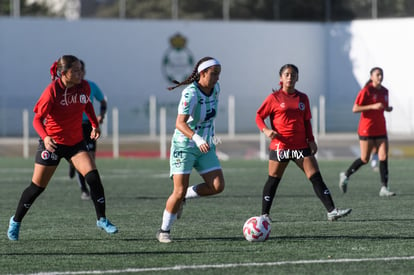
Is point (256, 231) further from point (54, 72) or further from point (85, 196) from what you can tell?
point (85, 196)

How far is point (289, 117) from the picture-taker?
11.7 meters

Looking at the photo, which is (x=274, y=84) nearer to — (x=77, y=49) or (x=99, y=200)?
(x=77, y=49)

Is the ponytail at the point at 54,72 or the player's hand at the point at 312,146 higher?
the ponytail at the point at 54,72

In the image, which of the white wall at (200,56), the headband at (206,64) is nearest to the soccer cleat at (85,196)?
the headband at (206,64)

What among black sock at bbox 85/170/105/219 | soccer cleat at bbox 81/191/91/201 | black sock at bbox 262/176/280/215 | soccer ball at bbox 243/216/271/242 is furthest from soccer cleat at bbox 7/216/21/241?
soccer cleat at bbox 81/191/91/201

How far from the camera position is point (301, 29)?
160 feet

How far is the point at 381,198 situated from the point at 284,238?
18.2 feet

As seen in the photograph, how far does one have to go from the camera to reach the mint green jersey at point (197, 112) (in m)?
9.89

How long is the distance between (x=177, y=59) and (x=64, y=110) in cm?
3560

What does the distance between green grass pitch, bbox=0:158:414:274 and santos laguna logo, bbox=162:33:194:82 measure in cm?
2678

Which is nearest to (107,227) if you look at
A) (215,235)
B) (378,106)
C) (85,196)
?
(215,235)

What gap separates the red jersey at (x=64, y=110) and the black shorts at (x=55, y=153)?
2.2 inches

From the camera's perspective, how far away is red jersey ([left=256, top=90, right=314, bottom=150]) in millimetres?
11747

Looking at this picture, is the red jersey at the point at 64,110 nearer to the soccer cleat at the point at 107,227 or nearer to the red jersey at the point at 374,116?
the soccer cleat at the point at 107,227
